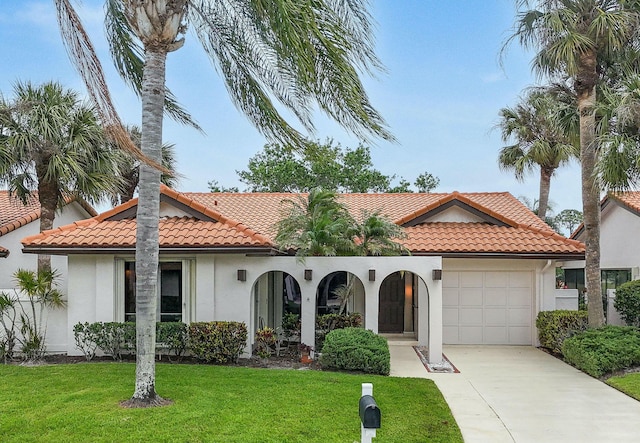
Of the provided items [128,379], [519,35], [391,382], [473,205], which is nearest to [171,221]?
[128,379]

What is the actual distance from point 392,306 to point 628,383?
8.28 metres

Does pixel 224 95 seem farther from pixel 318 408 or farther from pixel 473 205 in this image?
pixel 473 205

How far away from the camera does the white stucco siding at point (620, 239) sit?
19.0 metres

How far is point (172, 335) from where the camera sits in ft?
40.9

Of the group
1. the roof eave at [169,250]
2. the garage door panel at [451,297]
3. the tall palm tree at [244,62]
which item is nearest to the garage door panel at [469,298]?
the garage door panel at [451,297]

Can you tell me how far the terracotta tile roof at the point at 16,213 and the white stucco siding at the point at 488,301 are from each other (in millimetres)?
13106

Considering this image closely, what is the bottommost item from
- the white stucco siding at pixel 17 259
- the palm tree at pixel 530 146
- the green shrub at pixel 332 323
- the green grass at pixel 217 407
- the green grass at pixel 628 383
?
the green grass at pixel 628 383

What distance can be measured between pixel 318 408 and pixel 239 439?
1.74 meters

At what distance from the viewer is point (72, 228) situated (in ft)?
45.2

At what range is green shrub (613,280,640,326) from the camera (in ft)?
48.7

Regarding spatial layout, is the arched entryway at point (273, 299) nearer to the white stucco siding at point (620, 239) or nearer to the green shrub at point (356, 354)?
the green shrub at point (356, 354)

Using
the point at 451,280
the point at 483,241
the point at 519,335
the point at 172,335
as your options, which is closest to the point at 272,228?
the point at 172,335

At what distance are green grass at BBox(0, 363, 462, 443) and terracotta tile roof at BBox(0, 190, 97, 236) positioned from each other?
9798mm

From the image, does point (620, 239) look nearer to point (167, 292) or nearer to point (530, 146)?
point (530, 146)
